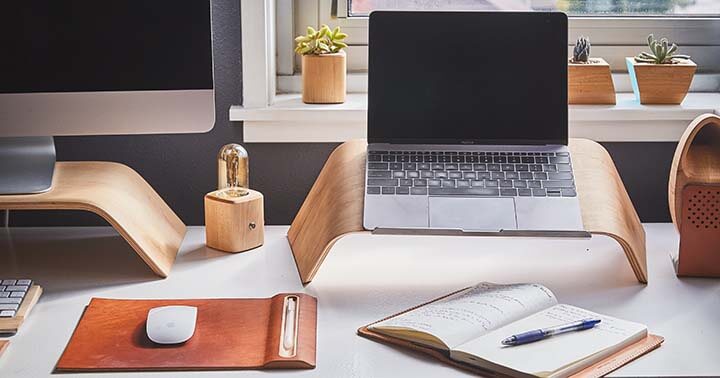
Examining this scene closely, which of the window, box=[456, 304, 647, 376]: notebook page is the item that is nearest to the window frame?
the window

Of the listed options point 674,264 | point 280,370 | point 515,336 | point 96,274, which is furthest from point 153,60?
point 674,264

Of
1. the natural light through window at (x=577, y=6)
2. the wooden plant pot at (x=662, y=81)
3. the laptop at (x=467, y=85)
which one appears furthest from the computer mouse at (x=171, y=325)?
the wooden plant pot at (x=662, y=81)

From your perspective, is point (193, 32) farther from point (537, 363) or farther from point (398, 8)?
point (537, 363)

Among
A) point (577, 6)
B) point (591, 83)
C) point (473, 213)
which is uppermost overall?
point (577, 6)

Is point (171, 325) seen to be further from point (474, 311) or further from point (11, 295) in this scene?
point (474, 311)

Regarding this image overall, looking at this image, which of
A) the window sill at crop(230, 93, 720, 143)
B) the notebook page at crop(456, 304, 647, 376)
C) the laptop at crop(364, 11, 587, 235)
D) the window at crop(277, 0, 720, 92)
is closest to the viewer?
the notebook page at crop(456, 304, 647, 376)

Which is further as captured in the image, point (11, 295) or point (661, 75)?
point (661, 75)

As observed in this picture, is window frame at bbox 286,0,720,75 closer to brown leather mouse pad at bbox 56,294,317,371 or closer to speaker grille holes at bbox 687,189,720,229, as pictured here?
speaker grille holes at bbox 687,189,720,229

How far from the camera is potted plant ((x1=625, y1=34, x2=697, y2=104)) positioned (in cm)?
170

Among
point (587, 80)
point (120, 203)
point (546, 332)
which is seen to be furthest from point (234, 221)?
point (587, 80)

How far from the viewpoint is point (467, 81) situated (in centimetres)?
150

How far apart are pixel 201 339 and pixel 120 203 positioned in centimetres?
33

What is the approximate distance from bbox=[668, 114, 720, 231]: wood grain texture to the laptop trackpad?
0.81 feet

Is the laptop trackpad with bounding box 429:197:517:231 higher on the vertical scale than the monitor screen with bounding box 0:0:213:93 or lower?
lower
